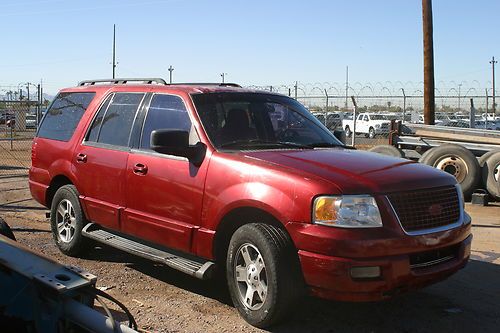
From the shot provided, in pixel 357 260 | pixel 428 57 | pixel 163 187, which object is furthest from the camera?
pixel 428 57

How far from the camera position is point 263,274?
4.25m

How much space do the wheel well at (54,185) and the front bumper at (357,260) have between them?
140 inches

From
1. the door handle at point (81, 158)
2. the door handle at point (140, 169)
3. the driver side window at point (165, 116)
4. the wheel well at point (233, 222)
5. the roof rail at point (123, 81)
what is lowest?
the wheel well at point (233, 222)

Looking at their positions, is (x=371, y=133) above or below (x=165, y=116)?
above

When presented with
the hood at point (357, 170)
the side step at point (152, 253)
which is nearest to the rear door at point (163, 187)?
the side step at point (152, 253)

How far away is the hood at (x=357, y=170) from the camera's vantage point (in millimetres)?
4004

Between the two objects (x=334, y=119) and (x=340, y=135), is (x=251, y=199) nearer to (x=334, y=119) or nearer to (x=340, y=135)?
(x=340, y=135)

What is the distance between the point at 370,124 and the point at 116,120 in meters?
33.8

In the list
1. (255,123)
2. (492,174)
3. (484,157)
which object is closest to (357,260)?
(255,123)

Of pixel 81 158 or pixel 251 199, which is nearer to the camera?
pixel 251 199

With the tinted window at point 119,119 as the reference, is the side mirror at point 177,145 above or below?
below

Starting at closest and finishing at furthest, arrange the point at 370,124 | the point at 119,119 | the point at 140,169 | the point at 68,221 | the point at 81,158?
the point at 140,169 → the point at 119,119 → the point at 81,158 → the point at 68,221 → the point at 370,124

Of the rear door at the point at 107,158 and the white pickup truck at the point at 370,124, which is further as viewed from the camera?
the white pickup truck at the point at 370,124

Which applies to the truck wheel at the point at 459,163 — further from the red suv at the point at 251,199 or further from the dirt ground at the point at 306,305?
the red suv at the point at 251,199
